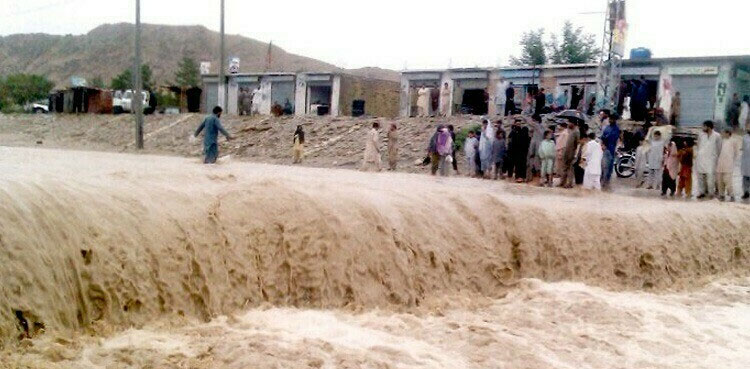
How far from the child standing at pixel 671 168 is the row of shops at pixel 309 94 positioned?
1650 cm

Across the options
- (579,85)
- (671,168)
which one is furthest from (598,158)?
(579,85)

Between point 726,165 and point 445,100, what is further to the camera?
point 445,100

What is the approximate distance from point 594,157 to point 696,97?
1136 centimetres

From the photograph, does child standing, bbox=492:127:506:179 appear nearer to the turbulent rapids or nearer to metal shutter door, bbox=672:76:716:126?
the turbulent rapids

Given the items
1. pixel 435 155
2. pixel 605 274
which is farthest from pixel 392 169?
pixel 605 274

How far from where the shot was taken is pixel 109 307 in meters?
5.16

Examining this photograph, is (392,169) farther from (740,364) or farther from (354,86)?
(354,86)

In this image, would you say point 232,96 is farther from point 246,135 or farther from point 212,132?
point 212,132

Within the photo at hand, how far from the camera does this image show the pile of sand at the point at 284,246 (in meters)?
5.01

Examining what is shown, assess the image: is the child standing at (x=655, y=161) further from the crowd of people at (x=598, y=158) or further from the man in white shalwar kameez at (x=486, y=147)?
the man in white shalwar kameez at (x=486, y=147)

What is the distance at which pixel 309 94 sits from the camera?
30953 mm

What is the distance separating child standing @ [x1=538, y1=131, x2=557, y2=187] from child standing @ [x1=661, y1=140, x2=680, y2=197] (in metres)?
2.26

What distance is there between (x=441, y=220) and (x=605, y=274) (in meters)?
2.76

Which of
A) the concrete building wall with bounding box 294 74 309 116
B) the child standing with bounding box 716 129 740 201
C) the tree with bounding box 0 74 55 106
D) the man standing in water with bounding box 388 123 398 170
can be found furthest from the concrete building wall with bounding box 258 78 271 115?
the tree with bounding box 0 74 55 106
